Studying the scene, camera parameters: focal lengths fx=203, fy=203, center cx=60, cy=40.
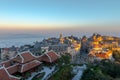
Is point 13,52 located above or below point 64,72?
below

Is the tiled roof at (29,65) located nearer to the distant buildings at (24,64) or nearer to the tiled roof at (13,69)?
the distant buildings at (24,64)

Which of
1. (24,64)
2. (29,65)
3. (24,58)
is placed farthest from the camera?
(24,58)

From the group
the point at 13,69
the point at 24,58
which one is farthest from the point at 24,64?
the point at 13,69

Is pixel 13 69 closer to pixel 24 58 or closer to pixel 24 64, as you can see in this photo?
pixel 24 64

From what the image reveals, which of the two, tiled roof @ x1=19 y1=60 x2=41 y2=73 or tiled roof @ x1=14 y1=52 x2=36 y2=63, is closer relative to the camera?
tiled roof @ x1=19 y1=60 x2=41 y2=73

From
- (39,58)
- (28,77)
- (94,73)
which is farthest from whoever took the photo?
(39,58)

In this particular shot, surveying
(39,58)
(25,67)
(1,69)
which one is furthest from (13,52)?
(1,69)

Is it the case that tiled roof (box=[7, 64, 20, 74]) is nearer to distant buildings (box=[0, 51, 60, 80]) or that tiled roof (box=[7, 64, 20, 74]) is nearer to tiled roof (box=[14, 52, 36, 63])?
distant buildings (box=[0, 51, 60, 80])

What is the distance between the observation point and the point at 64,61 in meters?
28.7

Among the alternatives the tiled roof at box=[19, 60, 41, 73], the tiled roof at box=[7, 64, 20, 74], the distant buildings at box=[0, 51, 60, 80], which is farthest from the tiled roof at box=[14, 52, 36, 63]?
the tiled roof at box=[7, 64, 20, 74]

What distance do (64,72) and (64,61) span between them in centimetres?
547

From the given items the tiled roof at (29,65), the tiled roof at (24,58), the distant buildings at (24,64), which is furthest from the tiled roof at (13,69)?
the tiled roof at (24,58)

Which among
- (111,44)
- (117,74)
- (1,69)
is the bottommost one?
(111,44)

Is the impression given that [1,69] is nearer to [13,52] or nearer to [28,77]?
[28,77]
